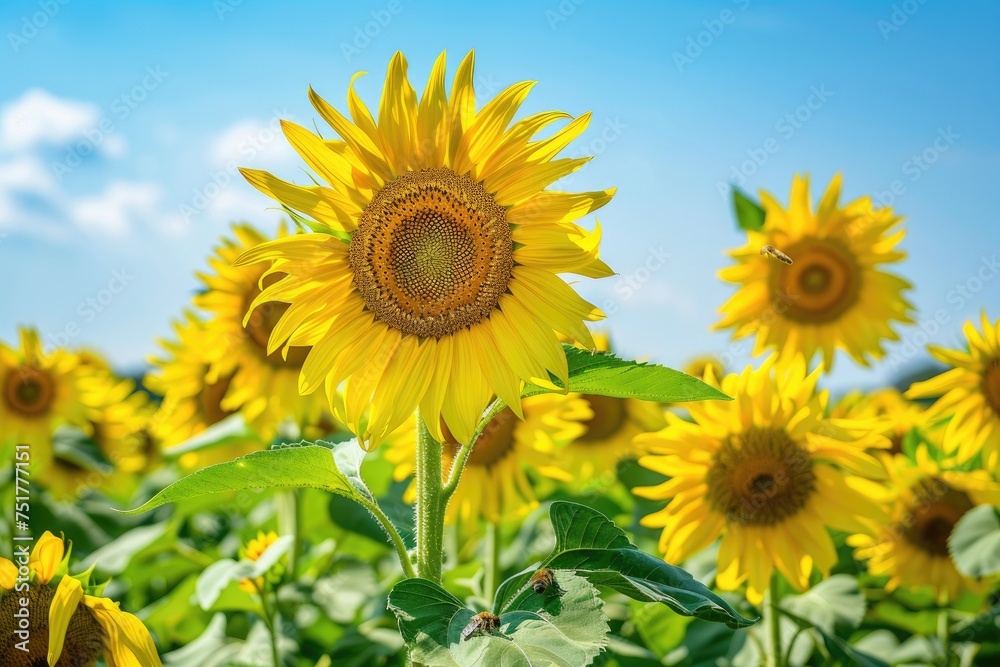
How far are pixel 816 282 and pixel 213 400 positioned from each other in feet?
11.2

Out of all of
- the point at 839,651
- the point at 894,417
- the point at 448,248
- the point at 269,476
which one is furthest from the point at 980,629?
the point at 269,476

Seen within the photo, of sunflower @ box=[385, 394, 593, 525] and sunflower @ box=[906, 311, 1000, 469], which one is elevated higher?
sunflower @ box=[906, 311, 1000, 469]

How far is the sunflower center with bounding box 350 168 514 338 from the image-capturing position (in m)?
1.97

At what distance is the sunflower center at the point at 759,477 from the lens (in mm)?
3066

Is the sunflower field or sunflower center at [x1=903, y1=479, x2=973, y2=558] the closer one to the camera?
the sunflower field

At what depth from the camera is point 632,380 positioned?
181cm

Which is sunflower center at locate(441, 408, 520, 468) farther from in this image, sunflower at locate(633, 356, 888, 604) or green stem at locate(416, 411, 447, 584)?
green stem at locate(416, 411, 447, 584)

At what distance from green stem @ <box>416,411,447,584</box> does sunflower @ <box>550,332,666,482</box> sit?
10.3 ft

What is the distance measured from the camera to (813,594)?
3248 millimetres

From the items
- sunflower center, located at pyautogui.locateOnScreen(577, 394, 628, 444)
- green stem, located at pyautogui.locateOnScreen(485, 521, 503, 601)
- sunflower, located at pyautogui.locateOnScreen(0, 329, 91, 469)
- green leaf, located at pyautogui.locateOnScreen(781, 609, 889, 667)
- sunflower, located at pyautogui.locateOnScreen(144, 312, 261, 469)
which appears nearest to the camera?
green leaf, located at pyautogui.locateOnScreen(781, 609, 889, 667)

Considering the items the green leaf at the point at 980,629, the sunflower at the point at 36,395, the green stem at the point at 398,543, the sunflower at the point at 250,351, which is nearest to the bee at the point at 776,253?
the green stem at the point at 398,543

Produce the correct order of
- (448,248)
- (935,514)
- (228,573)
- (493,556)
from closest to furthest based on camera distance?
1. (448,248)
2. (228,573)
3. (493,556)
4. (935,514)

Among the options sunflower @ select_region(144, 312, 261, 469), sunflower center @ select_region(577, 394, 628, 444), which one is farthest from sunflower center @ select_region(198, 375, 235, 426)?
sunflower center @ select_region(577, 394, 628, 444)

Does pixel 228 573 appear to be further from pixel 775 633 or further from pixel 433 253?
pixel 775 633
